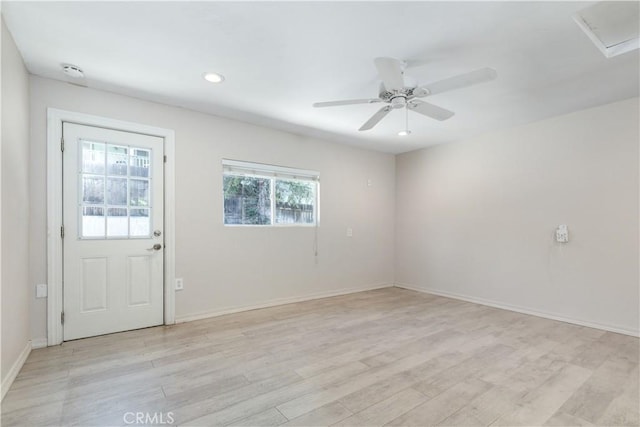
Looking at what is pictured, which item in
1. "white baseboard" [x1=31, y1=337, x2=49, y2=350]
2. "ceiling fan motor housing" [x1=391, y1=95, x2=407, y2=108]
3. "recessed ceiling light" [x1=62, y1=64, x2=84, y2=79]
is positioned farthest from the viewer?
"white baseboard" [x1=31, y1=337, x2=49, y2=350]

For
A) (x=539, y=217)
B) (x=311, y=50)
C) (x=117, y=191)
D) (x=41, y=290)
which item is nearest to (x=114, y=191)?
(x=117, y=191)

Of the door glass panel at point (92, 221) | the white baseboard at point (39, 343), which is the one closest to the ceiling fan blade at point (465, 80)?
the door glass panel at point (92, 221)

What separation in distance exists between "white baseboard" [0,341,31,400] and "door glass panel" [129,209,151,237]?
1.23 metres

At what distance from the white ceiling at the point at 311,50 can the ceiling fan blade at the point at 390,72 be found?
0.28 m

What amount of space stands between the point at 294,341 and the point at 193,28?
2.68 meters

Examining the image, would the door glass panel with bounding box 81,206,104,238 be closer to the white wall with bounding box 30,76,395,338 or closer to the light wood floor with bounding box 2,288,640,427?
the white wall with bounding box 30,76,395,338

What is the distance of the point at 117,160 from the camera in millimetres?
3227

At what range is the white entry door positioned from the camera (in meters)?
2.99

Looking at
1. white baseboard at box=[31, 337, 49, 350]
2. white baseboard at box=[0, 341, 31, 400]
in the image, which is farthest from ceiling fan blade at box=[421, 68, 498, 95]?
white baseboard at box=[31, 337, 49, 350]

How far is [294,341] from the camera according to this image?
301 cm

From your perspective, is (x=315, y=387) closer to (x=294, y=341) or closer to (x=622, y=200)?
(x=294, y=341)

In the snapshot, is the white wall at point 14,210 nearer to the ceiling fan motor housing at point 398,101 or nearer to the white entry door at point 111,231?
the white entry door at point 111,231

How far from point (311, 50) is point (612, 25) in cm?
205

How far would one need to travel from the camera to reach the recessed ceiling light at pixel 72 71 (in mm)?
2648
